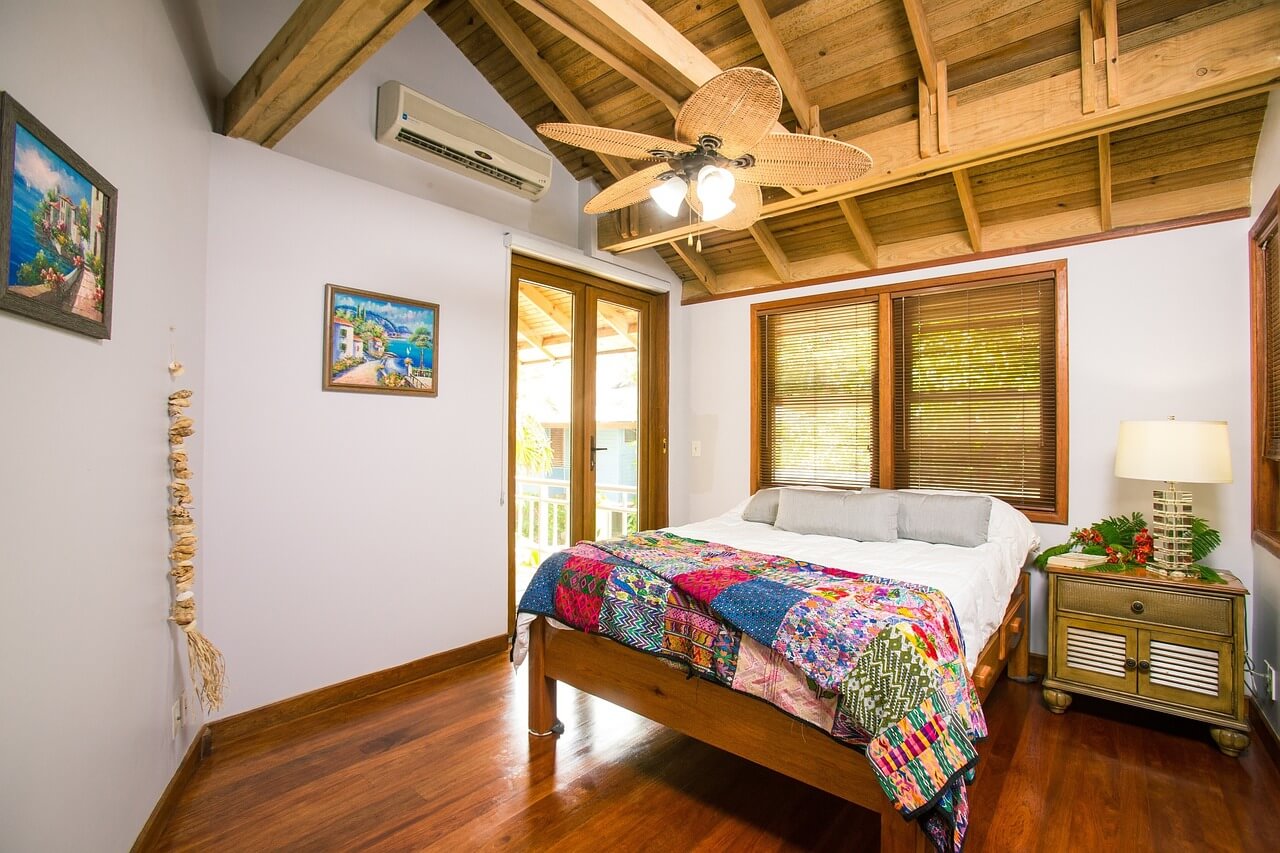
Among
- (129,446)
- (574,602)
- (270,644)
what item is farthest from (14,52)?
(270,644)

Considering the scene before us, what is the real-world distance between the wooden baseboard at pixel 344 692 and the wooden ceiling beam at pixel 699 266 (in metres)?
2.78

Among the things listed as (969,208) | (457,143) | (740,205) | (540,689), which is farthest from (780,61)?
(540,689)

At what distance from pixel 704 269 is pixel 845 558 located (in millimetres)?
2655

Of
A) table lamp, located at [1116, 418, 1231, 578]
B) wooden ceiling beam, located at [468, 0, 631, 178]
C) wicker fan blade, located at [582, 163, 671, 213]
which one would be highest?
wooden ceiling beam, located at [468, 0, 631, 178]

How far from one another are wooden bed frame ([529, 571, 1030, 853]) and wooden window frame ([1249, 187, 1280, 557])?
3.55ft

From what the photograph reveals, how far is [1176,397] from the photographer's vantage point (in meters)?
3.01

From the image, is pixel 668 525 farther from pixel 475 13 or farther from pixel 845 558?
pixel 475 13

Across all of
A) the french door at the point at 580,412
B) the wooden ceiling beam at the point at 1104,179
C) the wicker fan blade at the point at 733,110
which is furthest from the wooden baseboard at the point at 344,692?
the wooden ceiling beam at the point at 1104,179

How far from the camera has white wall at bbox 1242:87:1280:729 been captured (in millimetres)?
2436

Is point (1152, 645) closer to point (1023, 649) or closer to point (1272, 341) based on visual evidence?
point (1023, 649)

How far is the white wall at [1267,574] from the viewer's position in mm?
2436

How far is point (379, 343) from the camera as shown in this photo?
299 centimetres

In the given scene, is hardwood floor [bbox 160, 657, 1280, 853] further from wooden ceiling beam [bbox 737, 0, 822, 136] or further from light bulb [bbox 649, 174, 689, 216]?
wooden ceiling beam [bbox 737, 0, 822, 136]

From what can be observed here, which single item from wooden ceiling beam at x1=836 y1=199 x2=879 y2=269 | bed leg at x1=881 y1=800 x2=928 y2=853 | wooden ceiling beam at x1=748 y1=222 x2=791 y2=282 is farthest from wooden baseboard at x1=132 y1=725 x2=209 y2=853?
wooden ceiling beam at x1=836 y1=199 x2=879 y2=269
